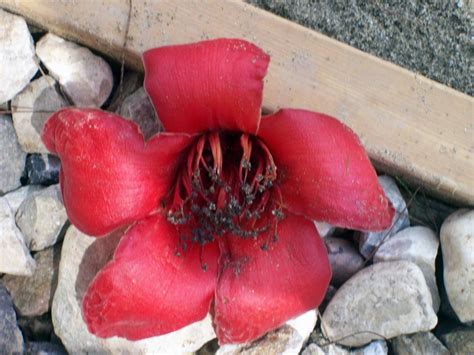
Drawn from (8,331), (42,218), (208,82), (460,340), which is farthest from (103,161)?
(460,340)

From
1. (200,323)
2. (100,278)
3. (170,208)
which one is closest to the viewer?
(100,278)

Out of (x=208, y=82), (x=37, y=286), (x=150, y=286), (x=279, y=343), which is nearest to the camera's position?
(x=208, y=82)

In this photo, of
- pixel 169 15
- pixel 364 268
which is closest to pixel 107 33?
pixel 169 15

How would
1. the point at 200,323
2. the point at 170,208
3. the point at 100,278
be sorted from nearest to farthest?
the point at 100,278
the point at 170,208
the point at 200,323

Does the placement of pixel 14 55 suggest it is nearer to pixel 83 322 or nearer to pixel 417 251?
pixel 83 322

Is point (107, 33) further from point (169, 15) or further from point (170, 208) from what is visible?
point (170, 208)

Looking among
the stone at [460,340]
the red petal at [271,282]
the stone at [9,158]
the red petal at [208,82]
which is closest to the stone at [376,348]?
the stone at [460,340]
